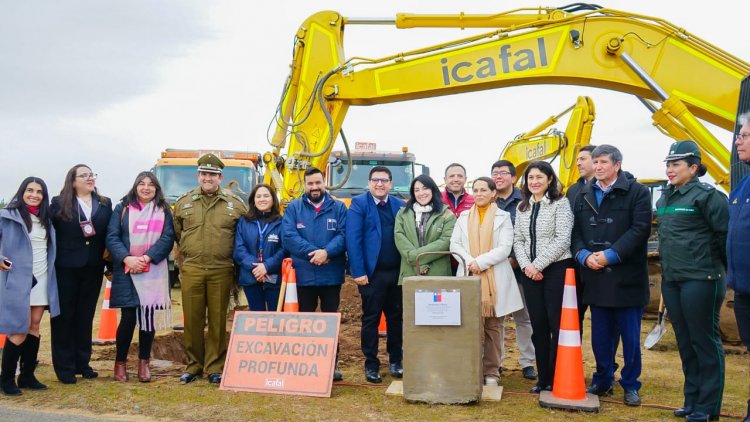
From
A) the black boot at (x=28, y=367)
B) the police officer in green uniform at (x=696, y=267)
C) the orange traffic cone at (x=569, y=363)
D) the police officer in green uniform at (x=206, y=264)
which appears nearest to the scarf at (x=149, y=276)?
the police officer in green uniform at (x=206, y=264)

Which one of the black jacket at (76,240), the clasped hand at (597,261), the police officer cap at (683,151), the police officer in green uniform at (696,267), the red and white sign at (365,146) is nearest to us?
the police officer in green uniform at (696,267)

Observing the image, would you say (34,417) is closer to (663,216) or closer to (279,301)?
(279,301)

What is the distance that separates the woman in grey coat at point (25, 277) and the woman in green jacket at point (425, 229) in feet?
9.99

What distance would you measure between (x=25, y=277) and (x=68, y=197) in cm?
81

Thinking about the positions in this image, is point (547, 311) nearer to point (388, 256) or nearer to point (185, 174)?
point (388, 256)

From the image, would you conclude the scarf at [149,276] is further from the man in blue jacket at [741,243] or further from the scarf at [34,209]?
the man in blue jacket at [741,243]

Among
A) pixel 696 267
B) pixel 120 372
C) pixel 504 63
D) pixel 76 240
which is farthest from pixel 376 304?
pixel 504 63

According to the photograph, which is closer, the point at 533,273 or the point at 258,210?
the point at 533,273

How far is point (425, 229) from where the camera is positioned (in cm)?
557

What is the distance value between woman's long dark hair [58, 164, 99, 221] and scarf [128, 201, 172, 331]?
0.48 metres

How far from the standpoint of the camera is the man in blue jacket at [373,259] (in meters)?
5.69

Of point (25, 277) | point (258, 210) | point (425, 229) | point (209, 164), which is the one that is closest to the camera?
point (25, 277)

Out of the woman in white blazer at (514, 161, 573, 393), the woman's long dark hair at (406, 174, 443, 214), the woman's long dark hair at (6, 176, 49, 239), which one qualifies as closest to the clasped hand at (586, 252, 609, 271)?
the woman in white blazer at (514, 161, 573, 393)

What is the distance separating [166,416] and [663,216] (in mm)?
3926
